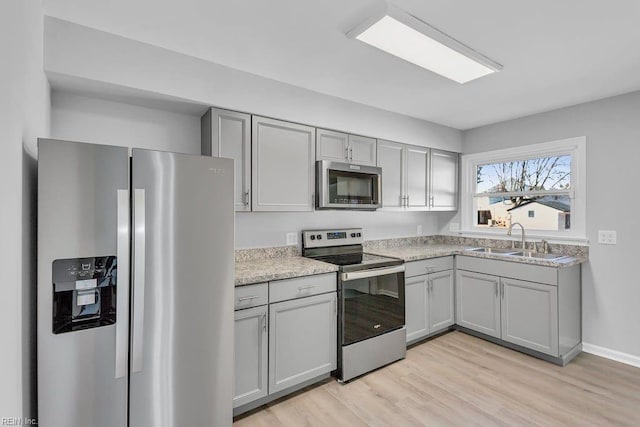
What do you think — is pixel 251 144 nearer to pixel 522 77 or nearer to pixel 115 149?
pixel 115 149

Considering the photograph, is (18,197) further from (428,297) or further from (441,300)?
(441,300)

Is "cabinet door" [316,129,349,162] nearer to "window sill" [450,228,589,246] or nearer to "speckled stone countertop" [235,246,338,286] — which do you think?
"speckled stone countertop" [235,246,338,286]

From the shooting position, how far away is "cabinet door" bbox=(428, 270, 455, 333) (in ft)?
10.7

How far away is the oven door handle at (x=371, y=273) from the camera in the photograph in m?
2.49

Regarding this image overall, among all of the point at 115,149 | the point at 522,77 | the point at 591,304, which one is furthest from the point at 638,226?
the point at 115,149

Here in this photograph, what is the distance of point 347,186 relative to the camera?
9.66 ft

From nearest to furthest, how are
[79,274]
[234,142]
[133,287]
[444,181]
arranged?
[79,274] → [133,287] → [234,142] → [444,181]

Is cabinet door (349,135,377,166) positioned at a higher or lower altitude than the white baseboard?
higher

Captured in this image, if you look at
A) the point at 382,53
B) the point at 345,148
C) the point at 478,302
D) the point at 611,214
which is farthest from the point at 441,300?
the point at 382,53

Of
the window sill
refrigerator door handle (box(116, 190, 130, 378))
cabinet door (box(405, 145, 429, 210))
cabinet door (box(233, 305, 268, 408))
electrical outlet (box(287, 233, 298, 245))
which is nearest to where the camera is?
refrigerator door handle (box(116, 190, 130, 378))

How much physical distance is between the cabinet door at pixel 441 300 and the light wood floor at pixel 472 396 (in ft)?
1.34

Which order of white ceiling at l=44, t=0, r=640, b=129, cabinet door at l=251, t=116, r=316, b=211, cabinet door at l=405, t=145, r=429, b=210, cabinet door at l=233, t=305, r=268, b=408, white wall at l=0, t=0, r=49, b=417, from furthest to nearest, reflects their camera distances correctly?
cabinet door at l=405, t=145, r=429, b=210 → cabinet door at l=251, t=116, r=316, b=211 → cabinet door at l=233, t=305, r=268, b=408 → white ceiling at l=44, t=0, r=640, b=129 → white wall at l=0, t=0, r=49, b=417

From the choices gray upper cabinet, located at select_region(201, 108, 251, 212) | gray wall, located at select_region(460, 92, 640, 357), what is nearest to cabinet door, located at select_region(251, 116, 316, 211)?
gray upper cabinet, located at select_region(201, 108, 251, 212)

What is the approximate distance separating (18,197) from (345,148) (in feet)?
7.61
